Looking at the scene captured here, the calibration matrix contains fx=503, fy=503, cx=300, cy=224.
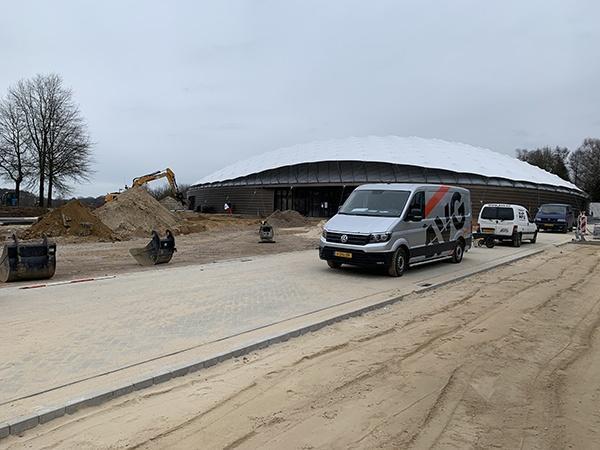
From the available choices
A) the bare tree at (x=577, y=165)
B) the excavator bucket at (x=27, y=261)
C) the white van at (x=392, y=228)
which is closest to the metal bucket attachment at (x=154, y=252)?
the excavator bucket at (x=27, y=261)

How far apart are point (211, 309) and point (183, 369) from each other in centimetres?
288

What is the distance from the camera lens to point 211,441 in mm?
3723

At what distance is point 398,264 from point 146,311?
6332mm

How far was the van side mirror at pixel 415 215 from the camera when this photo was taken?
1242 centimetres

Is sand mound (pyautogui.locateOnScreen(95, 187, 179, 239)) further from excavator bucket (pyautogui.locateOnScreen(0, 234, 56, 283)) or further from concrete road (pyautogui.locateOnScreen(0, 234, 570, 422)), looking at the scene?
concrete road (pyautogui.locateOnScreen(0, 234, 570, 422))

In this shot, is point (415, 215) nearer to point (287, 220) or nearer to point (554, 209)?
point (554, 209)

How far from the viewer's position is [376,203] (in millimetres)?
12836

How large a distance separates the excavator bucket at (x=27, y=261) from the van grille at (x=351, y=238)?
6341 millimetres

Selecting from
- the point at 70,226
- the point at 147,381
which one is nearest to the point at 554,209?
the point at 70,226

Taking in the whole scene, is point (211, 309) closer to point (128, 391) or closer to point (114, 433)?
point (128, 391)

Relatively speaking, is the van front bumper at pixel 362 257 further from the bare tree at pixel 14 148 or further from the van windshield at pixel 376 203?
the bare tree at pixel 14 148

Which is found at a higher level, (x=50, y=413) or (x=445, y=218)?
(x=445, y=218)

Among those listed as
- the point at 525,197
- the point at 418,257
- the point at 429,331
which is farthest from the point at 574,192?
the point at 429,331

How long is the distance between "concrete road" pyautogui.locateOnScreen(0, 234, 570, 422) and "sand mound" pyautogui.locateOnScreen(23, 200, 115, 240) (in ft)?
39.8
